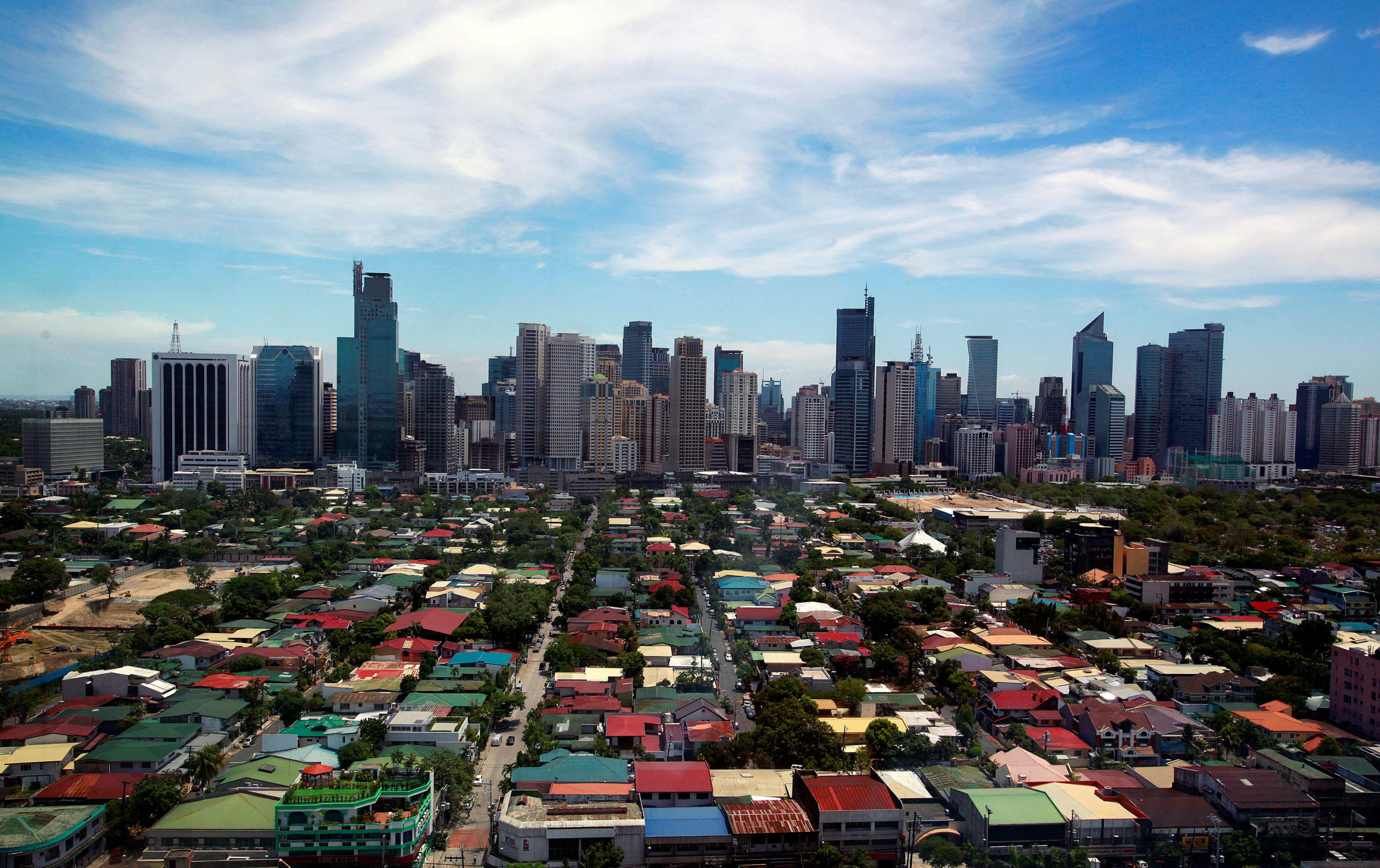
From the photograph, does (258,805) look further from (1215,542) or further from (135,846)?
(1215,542)

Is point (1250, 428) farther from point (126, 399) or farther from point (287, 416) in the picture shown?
point (126, 399)

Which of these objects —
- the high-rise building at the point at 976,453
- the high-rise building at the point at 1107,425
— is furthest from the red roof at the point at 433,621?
the high-rise building at the point at 1107,425

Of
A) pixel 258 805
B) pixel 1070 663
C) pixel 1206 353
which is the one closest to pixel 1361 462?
pixel 1206 353

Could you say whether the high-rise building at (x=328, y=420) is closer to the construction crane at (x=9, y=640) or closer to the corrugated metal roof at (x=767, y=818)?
the construction crane at (x=9, y=640)

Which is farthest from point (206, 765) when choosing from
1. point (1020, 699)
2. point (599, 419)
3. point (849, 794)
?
point (599, 419)

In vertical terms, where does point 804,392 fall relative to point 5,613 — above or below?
above

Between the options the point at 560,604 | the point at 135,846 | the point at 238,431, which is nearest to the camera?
the point at 135,846
